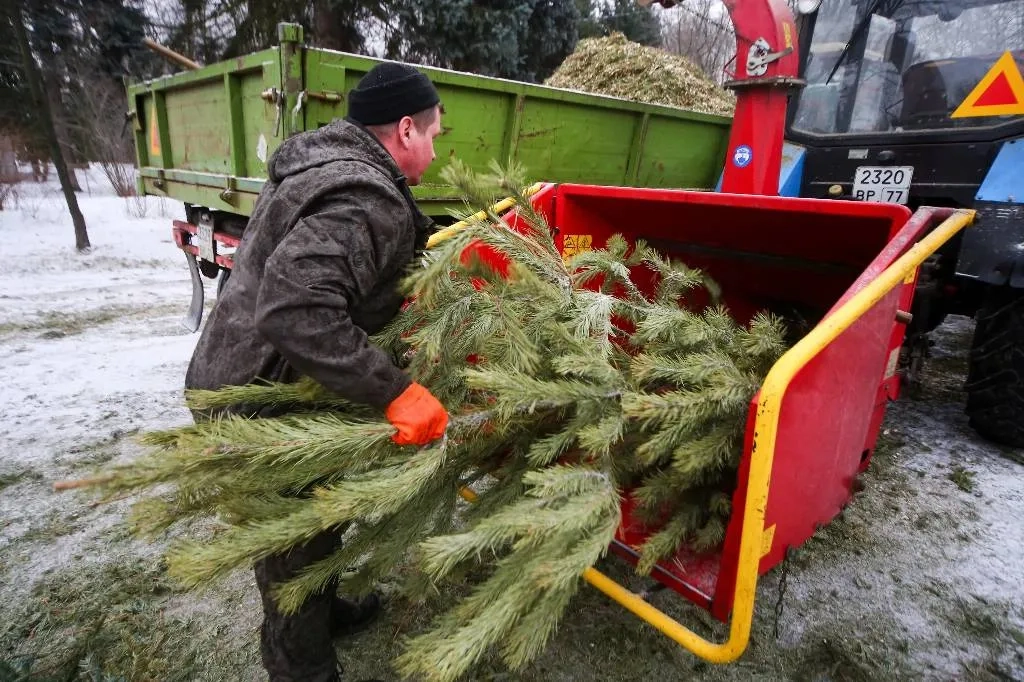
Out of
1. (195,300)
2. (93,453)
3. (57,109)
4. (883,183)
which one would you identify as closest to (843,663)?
(883,183)

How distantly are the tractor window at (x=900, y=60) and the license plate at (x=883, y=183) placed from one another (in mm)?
258

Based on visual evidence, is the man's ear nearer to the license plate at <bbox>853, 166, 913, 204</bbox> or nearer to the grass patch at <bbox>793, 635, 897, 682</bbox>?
the grass patch at <bbox>793, 635, 897, 682</bbox>

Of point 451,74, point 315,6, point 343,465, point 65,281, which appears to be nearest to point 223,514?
point 343,465

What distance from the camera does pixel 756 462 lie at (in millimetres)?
1373

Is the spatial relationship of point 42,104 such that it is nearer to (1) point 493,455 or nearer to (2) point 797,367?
(1) point 493,455

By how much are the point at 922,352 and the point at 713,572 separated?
2.45m

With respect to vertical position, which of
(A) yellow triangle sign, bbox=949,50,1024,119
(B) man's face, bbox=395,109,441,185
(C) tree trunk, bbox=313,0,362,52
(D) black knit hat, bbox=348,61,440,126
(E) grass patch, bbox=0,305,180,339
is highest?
(C) tree trunk, bbox=313,0,362,52

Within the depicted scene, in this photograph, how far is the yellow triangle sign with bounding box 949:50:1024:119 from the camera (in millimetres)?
3111

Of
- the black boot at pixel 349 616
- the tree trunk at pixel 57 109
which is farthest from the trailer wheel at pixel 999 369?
the tree trunk at pixel 57 109

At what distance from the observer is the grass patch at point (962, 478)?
3172mm

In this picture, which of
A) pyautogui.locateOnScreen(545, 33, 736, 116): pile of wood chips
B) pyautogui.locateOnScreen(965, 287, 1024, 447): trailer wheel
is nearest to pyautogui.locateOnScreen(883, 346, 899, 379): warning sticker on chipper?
pyautogui.locateOnScreen(965, 287, 1024, 447): trailer wheel

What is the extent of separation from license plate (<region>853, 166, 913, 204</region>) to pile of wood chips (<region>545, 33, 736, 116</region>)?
8.67 ft

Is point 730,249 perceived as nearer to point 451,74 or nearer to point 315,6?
Result: point 451,74

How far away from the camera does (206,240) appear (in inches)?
179
